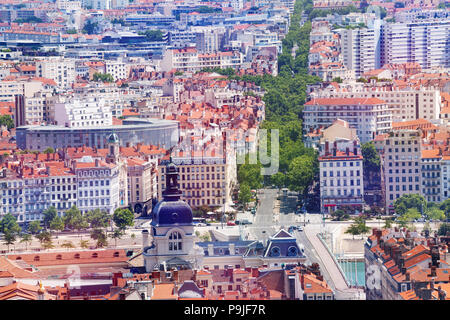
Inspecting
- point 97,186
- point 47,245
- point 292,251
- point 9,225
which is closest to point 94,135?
point 97,186

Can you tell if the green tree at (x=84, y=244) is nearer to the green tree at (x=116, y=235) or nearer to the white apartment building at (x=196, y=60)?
the green tree at (x=116, y=235)

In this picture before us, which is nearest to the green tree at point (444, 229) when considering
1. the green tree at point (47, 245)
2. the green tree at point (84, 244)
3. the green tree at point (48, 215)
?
the green tree at point (84, 244)

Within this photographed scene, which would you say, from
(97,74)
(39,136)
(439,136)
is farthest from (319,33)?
(439,136)

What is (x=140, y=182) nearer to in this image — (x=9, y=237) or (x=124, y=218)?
(x=124, y=218)


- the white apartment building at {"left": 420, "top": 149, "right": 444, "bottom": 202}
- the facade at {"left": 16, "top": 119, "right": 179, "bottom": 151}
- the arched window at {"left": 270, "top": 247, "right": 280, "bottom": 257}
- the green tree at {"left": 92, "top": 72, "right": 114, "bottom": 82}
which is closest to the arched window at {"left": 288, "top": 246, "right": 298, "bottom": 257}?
the arched window at {"left": 270, "top": 247, "right": 280, "bottom": 257}

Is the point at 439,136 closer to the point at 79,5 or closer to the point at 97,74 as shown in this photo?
the point at 97,74

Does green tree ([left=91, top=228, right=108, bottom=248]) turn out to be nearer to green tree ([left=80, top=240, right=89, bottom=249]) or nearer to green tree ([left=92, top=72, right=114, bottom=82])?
green tree ([left=80, top=240, right=89, bottom=249])

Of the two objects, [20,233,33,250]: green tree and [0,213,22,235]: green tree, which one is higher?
[0,213,22,235]: green tree
